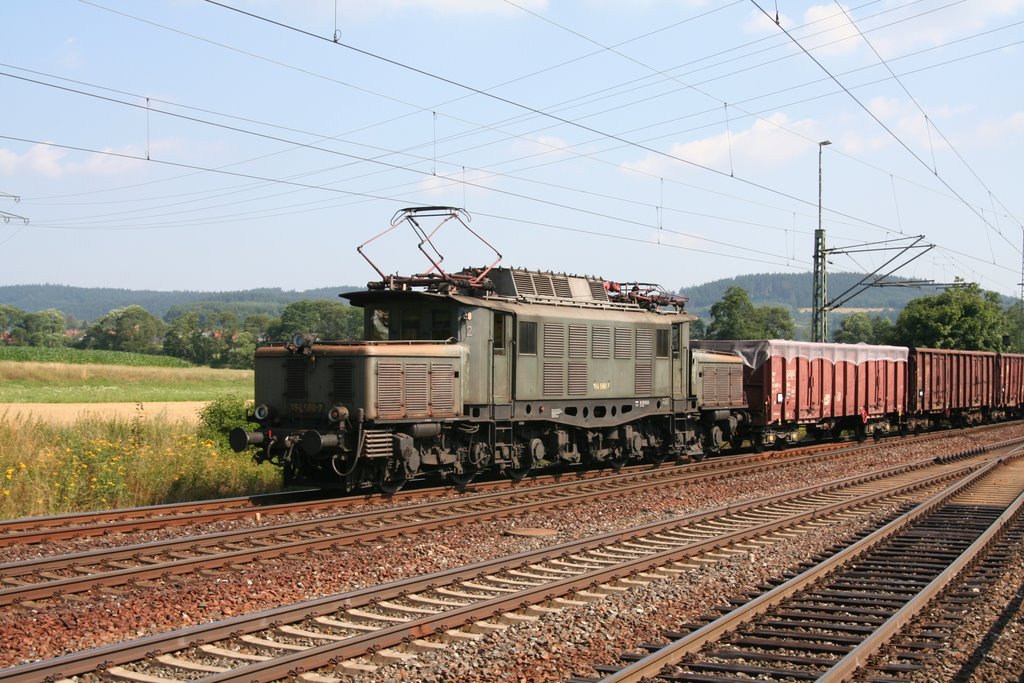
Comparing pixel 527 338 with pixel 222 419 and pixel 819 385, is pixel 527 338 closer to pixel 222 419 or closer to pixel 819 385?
pixel 222 419

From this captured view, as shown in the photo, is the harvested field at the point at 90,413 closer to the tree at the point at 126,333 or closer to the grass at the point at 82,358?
the grass at the point at 82,358

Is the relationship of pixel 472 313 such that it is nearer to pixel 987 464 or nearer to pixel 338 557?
pixel 338 557

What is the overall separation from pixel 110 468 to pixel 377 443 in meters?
4.94

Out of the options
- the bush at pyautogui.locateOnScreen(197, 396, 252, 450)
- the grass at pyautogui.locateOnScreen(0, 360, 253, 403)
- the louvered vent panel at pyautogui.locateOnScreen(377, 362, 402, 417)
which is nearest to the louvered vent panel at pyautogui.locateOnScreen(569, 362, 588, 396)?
the louvered vent panel at pyautogui.locateOnScreen(377, 362, 402, 417)

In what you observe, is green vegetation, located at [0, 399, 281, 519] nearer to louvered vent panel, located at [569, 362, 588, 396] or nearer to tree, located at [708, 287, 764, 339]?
louvered vent panel, located at [569, 362, 588, 396]

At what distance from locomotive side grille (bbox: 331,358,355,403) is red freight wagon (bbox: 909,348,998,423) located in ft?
82.7

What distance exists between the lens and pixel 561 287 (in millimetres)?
19219

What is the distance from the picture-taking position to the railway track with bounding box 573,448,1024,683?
23.7 ft

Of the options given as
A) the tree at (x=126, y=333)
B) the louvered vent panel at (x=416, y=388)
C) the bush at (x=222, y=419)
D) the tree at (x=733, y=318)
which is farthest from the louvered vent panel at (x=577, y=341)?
the tree at (x=126, y=333)

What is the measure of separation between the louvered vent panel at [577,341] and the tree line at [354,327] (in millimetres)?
4771

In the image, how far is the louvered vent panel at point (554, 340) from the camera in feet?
58.9

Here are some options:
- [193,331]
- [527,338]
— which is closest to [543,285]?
[527,338]

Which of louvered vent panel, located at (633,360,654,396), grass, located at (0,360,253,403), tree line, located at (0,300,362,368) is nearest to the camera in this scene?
louvered vent panel, located at (633,360,654,396)

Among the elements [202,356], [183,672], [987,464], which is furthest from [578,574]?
[202,356]
